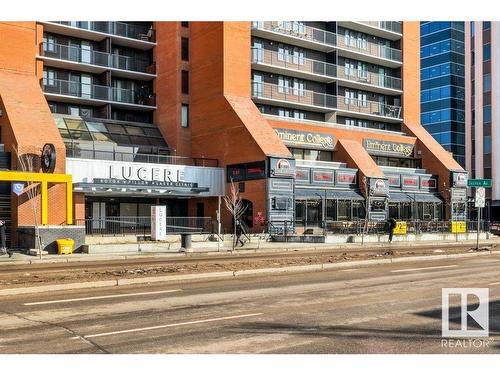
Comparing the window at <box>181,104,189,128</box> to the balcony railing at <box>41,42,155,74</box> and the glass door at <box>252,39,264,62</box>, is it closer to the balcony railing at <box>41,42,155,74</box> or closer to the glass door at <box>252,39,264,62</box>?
the balcony railing at <box>41,42,155,74</box>

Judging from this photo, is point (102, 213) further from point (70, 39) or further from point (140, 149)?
point (70, 39)

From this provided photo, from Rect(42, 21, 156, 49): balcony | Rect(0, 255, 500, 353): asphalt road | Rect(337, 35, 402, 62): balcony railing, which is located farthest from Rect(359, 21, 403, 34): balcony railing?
Rect(0, 255, 500, 353): asphalt road

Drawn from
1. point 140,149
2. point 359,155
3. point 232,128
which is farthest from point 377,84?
point 140,149

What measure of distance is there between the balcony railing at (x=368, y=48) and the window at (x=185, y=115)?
1535 cm

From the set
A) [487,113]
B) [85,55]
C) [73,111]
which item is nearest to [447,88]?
[487,113]

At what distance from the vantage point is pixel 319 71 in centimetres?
5081

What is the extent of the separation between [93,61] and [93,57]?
12.4 inches

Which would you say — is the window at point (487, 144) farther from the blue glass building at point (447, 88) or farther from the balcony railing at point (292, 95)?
the balcony railing at point (292, 95)

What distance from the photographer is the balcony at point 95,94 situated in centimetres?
4256

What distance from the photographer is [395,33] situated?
5653 cm

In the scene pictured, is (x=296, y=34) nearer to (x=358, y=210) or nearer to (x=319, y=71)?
(x=319, y=71)

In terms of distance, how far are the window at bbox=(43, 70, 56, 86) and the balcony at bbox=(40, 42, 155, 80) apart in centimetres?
68

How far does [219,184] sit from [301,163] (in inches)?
268

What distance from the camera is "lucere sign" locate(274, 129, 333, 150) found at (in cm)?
4556
